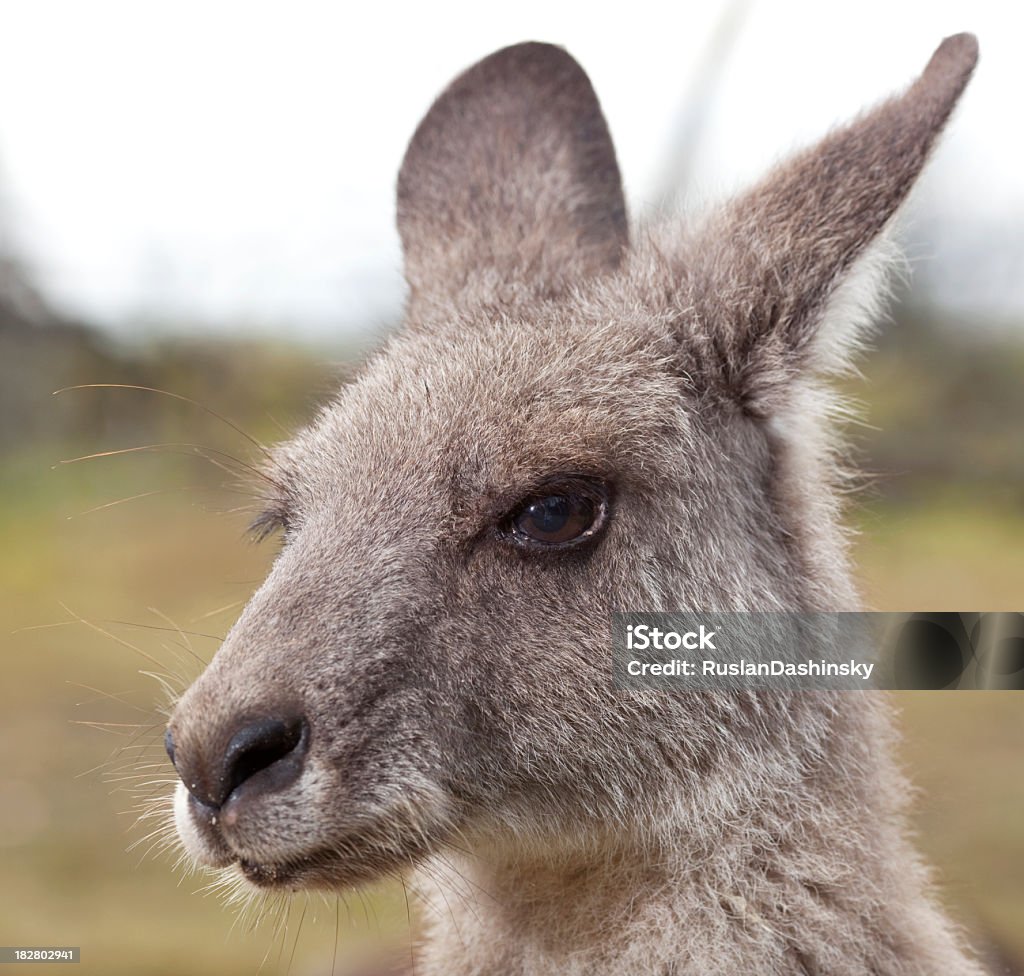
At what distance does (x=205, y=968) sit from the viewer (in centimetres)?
388

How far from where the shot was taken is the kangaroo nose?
6.04ft

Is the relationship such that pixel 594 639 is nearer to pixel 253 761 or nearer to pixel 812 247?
pixel 253 761

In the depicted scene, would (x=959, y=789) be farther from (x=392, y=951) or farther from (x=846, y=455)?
(x=392, y=951)

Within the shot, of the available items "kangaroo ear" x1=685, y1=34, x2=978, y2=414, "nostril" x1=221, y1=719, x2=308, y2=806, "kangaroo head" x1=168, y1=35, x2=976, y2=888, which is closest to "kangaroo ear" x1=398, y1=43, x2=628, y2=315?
"kangaroo head" x1=168, y1=35, x2=976, y2=888

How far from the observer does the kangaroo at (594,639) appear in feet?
6.40

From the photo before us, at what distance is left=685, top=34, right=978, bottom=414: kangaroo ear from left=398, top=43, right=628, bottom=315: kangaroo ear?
69 centimetres

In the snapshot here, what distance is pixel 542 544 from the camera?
2.14m

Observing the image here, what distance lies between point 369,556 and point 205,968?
251cm

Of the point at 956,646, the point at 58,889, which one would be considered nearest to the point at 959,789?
the point at 956,646
